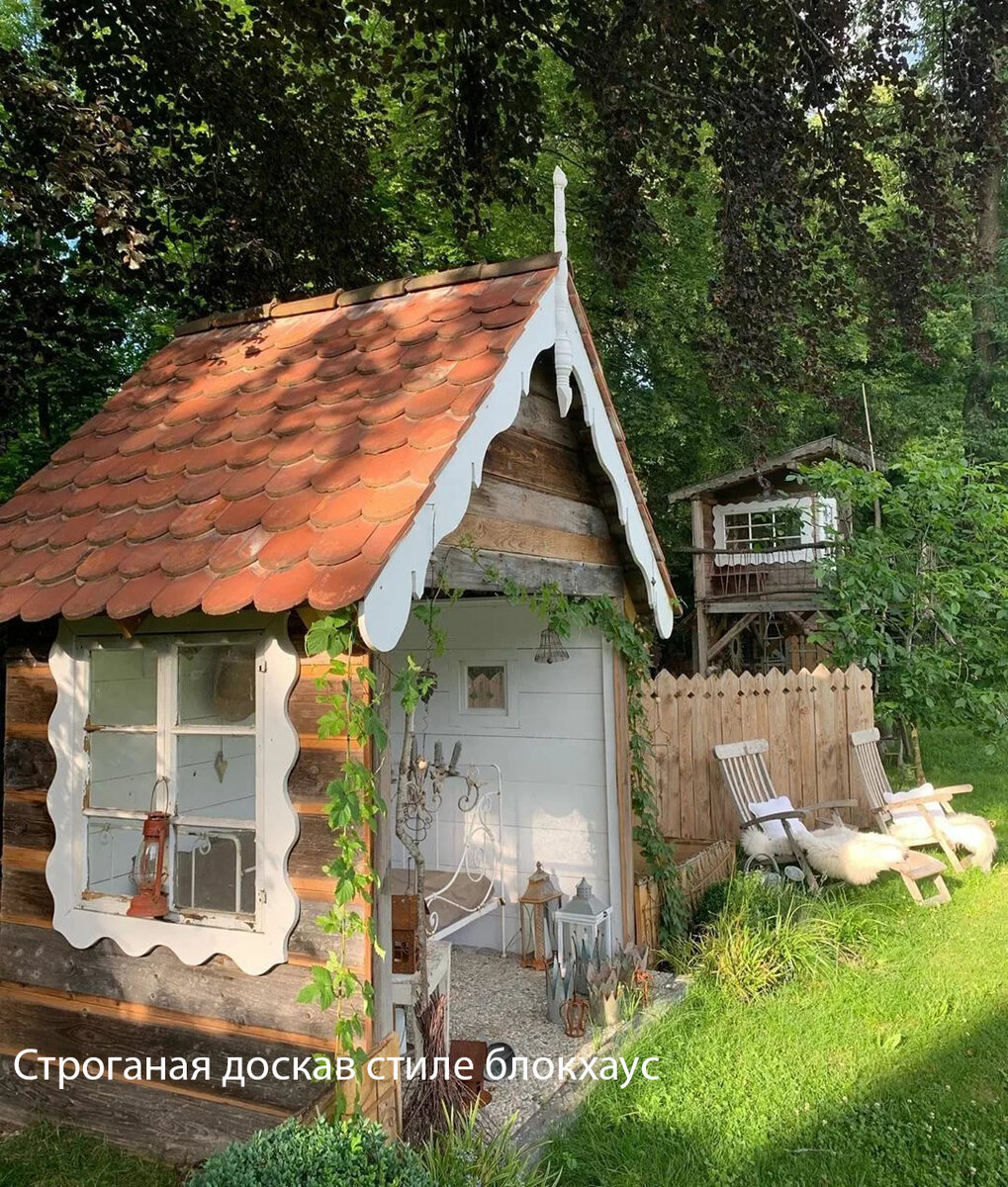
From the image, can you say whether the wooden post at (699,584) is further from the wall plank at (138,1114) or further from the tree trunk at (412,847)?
the wall plank at (138,1114)

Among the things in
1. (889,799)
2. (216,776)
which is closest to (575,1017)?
(216,776)

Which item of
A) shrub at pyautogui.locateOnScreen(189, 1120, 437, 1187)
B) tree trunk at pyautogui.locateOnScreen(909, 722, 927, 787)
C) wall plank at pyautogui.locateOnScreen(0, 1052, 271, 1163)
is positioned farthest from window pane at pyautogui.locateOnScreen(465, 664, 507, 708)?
tree trunk at pyautogui.locateOnScreen(909, 722, 927, 787)

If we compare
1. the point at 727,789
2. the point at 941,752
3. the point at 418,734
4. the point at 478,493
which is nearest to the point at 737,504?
the point at 941,752

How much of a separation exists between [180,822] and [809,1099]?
120 inches

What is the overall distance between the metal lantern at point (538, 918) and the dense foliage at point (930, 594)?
5236 mm

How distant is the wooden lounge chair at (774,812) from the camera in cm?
666

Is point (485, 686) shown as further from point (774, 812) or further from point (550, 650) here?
point (774, 812)

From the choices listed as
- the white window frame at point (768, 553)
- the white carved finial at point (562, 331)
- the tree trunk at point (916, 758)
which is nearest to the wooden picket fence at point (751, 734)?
the tree trunk at point (916, 758)

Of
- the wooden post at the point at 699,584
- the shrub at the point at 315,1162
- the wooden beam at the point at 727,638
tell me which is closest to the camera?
the shrub at the point at 315,1162

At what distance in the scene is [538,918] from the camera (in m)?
5.79

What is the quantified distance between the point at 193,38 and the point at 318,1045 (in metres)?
6.70

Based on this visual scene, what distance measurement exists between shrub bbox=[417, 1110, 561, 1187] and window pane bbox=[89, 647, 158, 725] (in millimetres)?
2027

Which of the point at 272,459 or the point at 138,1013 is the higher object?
the point at 272,459

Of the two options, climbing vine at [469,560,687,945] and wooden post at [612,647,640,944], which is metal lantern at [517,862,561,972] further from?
climbing vine at [469,560,687,945]
